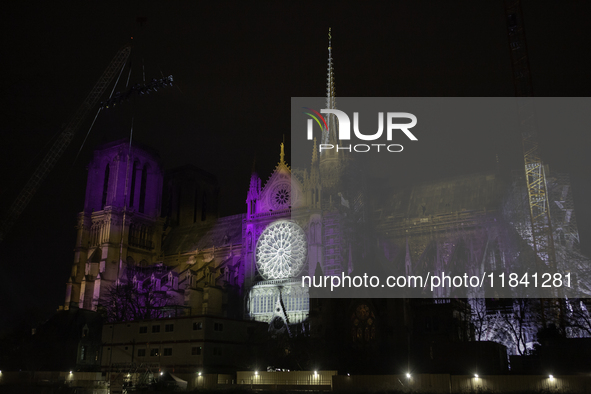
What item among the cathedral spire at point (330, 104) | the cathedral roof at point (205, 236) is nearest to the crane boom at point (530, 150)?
the cathedral spire at point (330, 104)

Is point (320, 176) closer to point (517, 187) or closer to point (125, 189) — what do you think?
point (517, 187)

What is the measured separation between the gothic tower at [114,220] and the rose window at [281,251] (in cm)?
2661

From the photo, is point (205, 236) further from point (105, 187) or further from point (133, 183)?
point (105, 187)

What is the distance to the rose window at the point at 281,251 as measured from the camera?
2913 inches

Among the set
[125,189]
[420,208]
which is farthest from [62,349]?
[420,208]

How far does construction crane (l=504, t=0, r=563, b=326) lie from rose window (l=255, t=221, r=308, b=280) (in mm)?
29927

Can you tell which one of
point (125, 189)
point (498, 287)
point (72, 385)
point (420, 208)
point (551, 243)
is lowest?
point (72, 385)

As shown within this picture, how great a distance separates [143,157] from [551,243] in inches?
2703

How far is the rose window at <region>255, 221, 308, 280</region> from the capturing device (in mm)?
74000

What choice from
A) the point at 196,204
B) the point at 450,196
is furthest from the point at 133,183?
the point at 450,196

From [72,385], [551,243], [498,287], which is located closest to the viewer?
[72,385]

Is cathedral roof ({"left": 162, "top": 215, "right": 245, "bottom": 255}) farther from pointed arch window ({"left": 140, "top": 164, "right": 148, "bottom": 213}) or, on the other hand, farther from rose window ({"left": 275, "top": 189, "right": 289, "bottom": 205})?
rose window ({"left": 275, "top": 189, "right": 289, "bottom": 205})

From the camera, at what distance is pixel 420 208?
262 feet

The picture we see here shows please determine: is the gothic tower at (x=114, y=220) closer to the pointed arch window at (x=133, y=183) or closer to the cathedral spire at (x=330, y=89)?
the pointed arch window at (x=133, y=183)
